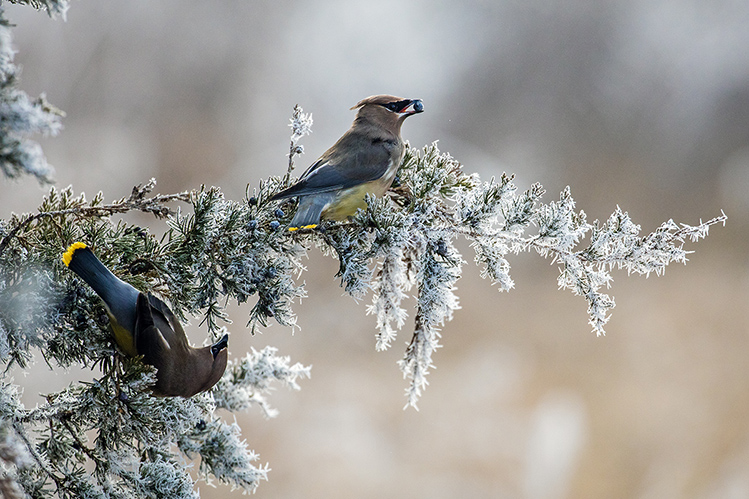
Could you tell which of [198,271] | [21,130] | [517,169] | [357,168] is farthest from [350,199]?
[517,169]

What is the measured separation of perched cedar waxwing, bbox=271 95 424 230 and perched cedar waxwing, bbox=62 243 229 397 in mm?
386

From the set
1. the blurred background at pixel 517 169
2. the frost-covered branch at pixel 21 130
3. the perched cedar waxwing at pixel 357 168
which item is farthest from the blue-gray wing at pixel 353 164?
the blurred background at pixel 517 169

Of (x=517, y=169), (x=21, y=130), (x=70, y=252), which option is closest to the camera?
(x=21, y=130)

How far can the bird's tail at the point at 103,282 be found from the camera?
4.68 feet

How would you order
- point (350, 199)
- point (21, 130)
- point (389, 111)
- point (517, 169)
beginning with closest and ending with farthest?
point (21, 130) < point (350, 199) < point (389, 111) < point (517, 169)

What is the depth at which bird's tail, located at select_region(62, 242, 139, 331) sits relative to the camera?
4.68ft

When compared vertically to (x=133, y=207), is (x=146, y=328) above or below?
below

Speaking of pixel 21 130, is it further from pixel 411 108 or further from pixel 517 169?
pixel 517 169

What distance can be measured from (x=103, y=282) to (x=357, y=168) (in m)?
0.87

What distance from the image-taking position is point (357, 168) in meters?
2.04

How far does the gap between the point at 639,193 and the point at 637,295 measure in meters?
1.47

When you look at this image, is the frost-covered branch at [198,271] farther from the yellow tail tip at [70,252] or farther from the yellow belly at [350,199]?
the yellow belly at [350,199]

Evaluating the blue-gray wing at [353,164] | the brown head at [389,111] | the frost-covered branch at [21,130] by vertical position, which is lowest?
the frost-covered branch at [21,130]

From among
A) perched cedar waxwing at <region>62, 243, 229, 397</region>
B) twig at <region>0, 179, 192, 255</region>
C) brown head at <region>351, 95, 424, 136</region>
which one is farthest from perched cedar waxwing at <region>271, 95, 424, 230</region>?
perched cedar waxwing at <region>62, 243, 229, 397</region>
